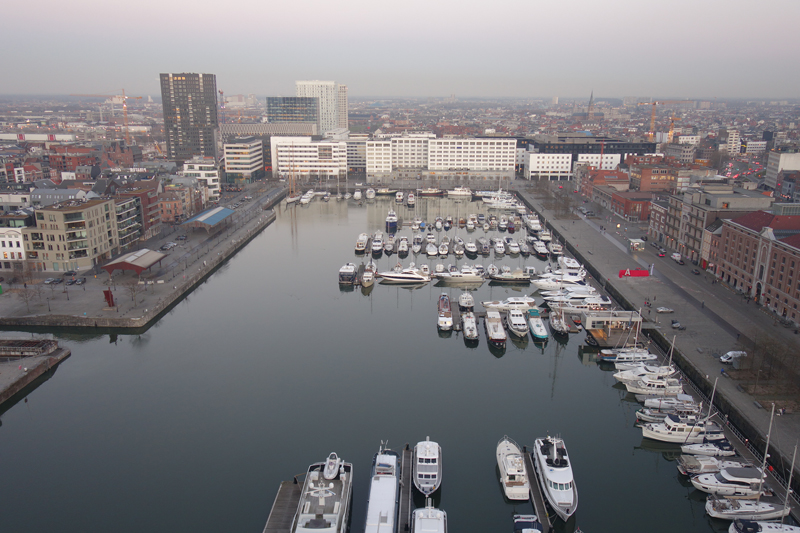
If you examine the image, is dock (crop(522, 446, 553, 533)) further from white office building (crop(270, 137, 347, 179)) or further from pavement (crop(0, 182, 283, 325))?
white office building (crop(270, 137, 347, 179))

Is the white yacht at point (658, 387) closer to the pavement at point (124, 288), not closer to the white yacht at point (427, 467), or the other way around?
the white yacht at point (427, 467)

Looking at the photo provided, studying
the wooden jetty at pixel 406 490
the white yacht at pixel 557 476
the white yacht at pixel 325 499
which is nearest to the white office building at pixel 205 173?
the wooden jetty at pixel 406 490

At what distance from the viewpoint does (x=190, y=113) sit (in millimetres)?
53625

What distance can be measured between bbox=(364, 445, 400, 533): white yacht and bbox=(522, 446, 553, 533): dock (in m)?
2.49

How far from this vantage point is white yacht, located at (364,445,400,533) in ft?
29.2

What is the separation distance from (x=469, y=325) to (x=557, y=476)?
768 centimetres

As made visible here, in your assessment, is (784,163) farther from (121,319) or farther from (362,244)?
(121,319)

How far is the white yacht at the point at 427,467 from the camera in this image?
997cm

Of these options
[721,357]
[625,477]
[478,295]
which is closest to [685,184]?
[478,295]

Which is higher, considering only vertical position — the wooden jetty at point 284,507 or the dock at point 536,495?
the wooden jetty at point 284,507

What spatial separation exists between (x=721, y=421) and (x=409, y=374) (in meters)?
7.38

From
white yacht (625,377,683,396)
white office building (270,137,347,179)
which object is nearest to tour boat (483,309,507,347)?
white yacht (625,377,683,396)

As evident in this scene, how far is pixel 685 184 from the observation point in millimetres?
35562

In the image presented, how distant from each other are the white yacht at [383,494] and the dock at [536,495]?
2.49 m
